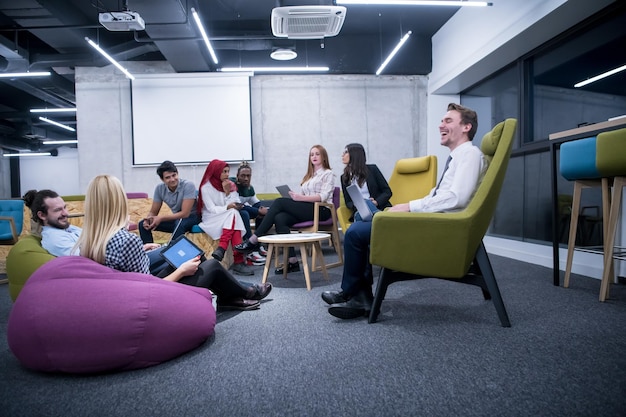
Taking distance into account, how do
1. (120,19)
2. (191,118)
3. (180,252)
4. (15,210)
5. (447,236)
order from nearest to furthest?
(447,236) < (180,252) < (15,210) < (120,19) < (191,118)

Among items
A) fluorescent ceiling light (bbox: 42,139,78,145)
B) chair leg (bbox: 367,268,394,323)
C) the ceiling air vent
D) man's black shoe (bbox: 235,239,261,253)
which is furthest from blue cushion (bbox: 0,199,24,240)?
fluorescent ceiling light (bbox: 42,139,78,145)

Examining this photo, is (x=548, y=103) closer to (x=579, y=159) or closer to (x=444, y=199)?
(x=579, y=159)

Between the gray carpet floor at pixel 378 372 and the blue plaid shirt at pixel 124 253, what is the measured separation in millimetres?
463

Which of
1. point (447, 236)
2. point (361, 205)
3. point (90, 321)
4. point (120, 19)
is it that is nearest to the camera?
point (90, 321)

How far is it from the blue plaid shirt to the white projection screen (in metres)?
5.07

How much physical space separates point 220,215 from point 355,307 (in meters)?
1.96

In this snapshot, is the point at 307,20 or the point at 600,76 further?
the point at 307,20

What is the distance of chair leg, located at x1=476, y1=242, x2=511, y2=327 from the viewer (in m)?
1.94

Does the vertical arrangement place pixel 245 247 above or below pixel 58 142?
below

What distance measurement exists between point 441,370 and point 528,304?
4.12 ft

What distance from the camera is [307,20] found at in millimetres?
4430

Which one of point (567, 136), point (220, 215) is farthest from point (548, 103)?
point (220, 215)

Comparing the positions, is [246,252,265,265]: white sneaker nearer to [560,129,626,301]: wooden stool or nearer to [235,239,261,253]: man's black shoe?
[235,239,261,253]: man's black shoe

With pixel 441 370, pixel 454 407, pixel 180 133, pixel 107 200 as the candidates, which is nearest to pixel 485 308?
pixel 441 370
